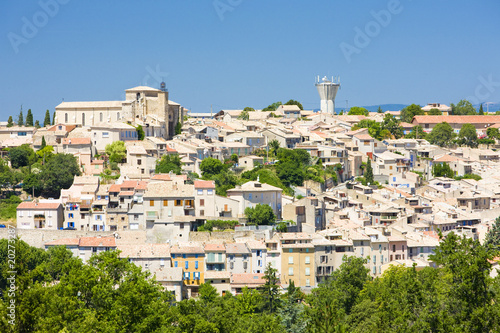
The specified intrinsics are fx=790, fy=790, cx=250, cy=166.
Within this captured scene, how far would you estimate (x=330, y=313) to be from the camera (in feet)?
86.5

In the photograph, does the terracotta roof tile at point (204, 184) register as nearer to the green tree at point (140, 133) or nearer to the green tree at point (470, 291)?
the green tree at point (140, 133)

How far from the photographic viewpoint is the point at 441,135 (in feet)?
275

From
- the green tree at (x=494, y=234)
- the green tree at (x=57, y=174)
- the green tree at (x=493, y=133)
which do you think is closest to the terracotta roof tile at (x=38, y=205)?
the green tree at (x=57, y=174)

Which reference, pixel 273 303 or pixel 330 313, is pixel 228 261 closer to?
pixel 273 303

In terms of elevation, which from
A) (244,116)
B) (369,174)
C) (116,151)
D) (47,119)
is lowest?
(369,174)

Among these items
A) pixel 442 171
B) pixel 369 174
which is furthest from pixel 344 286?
pixel 442 171

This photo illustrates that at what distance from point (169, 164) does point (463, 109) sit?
188ft

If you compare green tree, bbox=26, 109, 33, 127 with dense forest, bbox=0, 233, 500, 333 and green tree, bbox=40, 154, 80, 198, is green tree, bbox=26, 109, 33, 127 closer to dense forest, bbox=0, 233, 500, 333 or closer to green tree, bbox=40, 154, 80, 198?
green tree, bbox=40, 154, 80, 198

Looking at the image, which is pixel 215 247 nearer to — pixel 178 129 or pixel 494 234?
pixel 494 234

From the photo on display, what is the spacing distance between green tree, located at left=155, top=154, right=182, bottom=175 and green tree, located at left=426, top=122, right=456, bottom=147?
1338 inches

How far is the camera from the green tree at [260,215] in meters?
51.5

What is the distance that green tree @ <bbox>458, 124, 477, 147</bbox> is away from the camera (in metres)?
84.4

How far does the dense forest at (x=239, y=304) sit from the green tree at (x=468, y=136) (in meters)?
45.0

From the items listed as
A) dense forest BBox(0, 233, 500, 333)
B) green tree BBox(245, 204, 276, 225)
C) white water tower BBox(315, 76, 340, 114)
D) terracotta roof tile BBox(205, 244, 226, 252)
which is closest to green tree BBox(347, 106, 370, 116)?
white water tower BBox(315, 76, 340, 114)
